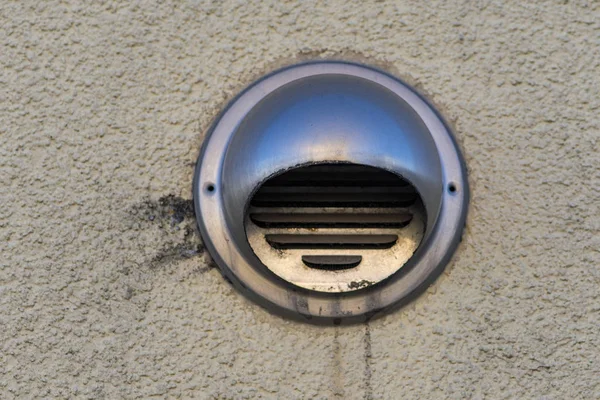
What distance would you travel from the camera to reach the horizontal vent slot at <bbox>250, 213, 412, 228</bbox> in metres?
0.89

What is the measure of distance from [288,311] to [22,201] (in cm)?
41

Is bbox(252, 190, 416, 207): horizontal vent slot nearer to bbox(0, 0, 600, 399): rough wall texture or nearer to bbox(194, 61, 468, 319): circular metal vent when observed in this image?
bbox(194, 61, 468, 319): circular metal vent

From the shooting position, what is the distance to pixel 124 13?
991 millimetres

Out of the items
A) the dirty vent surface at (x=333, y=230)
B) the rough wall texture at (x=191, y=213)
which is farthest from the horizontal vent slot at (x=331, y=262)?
the rough wall texture at (x=191, y=213)

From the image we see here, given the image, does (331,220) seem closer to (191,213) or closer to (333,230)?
(333,230)

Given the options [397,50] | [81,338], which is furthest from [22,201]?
[397,50]

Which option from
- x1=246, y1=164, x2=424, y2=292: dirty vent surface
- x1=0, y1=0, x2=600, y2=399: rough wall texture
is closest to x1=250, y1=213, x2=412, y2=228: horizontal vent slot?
x1=246, y1=164, x2=424, y2=292: dirty vent surface

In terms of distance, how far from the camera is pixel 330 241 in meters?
0.90

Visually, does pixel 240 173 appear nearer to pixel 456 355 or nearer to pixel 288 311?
pixel 288 311

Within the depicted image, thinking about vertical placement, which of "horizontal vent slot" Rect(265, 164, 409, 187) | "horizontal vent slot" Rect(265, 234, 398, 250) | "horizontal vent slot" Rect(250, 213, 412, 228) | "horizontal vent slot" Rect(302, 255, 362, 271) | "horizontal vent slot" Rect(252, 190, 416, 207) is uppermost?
"horizontal vent slot" Rect(265, 164, 409, 187)

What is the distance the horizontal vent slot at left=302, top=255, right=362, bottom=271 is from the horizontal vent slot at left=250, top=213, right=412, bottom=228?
4 cm

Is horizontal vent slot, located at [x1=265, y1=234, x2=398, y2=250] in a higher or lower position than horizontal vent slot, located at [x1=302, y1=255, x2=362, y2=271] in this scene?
higher

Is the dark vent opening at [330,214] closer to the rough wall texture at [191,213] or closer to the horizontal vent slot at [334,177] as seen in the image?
the horizontal vent slot at [334,177]

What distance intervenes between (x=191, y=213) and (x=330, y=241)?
21 cm
